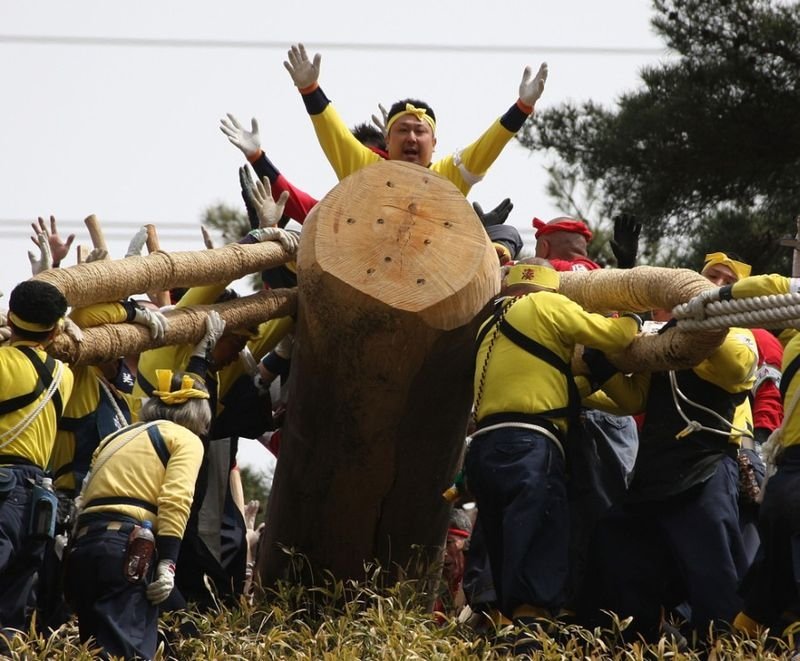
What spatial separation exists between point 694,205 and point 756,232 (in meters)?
0.80

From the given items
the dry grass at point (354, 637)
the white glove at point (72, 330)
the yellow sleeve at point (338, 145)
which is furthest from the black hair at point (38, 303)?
the yellow sleeve at point (338, 145)

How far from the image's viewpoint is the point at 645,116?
13711mm

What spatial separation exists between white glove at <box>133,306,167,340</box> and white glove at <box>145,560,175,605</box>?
1105 millimetres

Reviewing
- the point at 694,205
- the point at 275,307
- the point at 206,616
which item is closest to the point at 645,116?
the point at 694,205

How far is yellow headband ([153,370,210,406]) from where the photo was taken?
7404 mm

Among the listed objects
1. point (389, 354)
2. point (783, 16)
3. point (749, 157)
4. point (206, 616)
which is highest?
point (783, 16)

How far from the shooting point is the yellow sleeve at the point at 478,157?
8.68 m

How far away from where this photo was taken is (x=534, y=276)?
7.52 metres

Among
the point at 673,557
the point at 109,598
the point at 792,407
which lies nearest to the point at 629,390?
the point at 673,557

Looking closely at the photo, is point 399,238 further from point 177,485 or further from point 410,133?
point 410,133

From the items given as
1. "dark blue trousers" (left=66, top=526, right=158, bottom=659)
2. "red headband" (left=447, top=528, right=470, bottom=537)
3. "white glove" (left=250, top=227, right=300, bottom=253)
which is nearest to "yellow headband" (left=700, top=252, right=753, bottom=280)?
"white glove" (left=250, top=227, right=300, bottom=253)

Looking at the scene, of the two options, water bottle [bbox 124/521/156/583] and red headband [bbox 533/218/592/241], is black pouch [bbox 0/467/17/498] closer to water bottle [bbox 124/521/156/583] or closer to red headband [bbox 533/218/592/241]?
water bottle [bbox 124/521/156/583]

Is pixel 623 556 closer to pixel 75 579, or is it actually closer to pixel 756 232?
pixel 75 579

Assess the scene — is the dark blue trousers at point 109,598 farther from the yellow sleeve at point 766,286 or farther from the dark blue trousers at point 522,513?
the yellow sleeve at point 766,286
